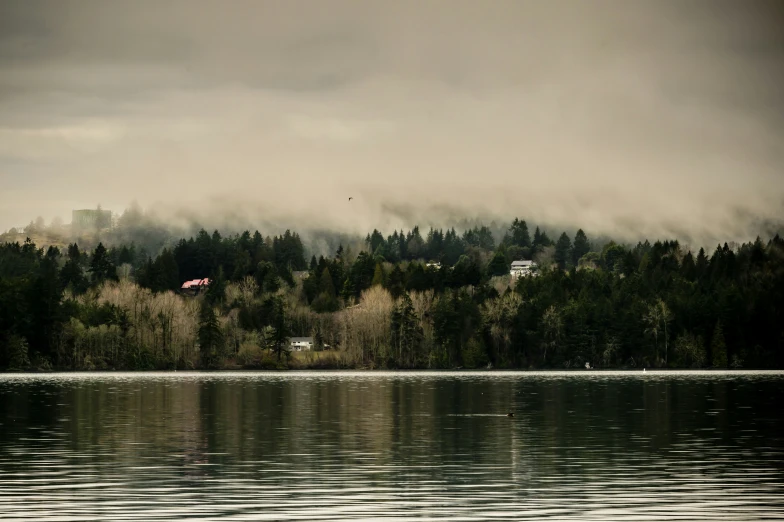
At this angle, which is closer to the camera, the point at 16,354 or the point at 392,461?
the point at 392,461

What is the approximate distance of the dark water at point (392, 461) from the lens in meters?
36.6

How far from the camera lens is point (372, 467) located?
154ft

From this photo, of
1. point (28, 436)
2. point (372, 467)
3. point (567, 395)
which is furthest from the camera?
point (567, 395)

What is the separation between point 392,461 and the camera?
4912 centimetres

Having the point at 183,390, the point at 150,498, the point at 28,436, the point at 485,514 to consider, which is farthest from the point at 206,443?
the point at 183,390

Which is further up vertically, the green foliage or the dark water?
the green foliage

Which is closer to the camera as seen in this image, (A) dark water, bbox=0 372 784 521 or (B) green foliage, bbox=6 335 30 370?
(A) dark water, bbox=0 372 784 521

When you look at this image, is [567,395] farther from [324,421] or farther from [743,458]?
[743,458]

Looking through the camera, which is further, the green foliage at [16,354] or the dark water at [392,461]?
the green foliage at [16,354]

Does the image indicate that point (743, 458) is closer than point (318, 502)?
No

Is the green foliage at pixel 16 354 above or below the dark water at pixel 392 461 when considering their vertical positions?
above

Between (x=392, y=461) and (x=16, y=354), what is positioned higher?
(x=16, y=354)

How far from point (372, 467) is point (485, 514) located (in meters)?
12.2

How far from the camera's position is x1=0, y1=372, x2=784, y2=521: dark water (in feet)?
120
